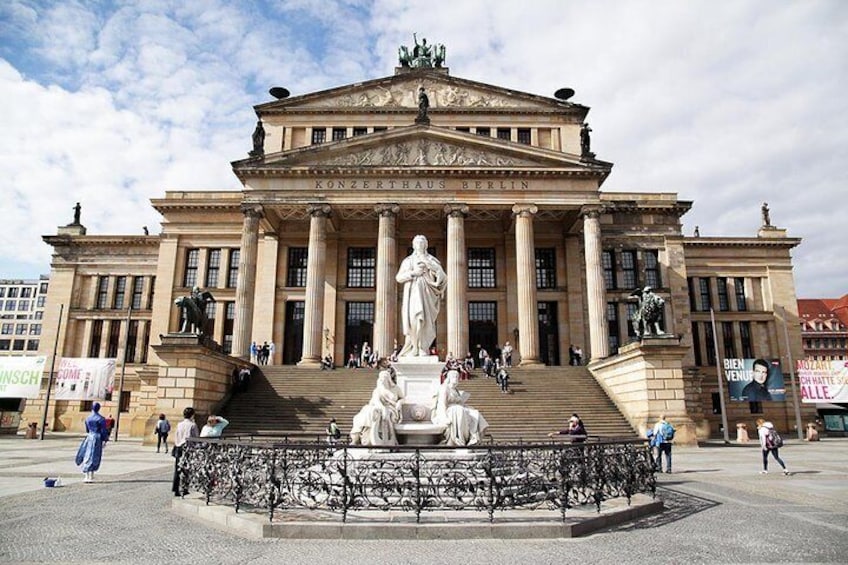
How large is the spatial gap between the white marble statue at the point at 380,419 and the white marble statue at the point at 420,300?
1531mm

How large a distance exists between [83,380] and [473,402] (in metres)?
27.8

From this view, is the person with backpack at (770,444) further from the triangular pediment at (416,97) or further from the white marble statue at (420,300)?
the triangular pediment at (416,97)

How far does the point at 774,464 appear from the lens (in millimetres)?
19281

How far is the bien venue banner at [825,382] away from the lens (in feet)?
127

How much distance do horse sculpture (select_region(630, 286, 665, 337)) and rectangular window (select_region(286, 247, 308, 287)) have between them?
81.5 feet

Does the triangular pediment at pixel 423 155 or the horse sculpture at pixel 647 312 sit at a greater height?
the triangular pediment at pixel 423 155

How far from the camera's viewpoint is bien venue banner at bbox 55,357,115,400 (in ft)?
124

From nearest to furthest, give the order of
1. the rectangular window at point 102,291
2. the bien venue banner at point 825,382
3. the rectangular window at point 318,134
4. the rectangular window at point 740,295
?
the bien venue banner at point 825,382 < the rectangular window at point 318,134 < the rectangular window at point 102,291 < the rectangular window at point 740,295

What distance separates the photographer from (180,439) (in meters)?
11.8

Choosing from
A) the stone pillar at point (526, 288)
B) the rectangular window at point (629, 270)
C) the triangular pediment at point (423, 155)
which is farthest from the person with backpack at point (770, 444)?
the rectangular window at point (629, 270)

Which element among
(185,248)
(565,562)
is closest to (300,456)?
(565,562)

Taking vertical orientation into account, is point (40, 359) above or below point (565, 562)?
above

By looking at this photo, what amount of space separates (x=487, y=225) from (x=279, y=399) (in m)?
22.3

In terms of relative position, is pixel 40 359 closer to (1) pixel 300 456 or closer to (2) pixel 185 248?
(2) pixel 185 248
